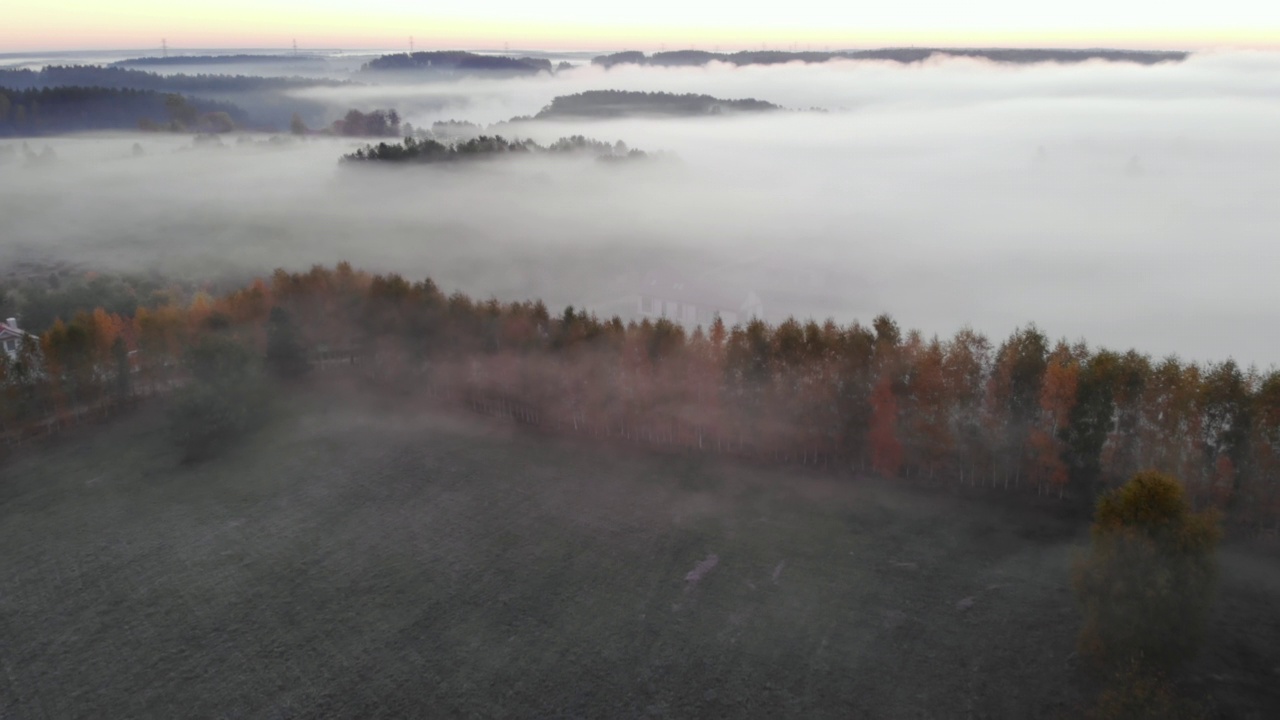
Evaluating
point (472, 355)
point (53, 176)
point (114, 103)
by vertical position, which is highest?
point (114, 103)

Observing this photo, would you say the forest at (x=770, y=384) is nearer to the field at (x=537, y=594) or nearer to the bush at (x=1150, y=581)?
the field at (x=537, y=594)

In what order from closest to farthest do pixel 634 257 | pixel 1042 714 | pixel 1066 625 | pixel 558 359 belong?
pixel 1042 714, pixel 1066 625, pixel 558 359, pixel 634 257

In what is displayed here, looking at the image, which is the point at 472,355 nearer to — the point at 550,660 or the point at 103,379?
the point at 103,379

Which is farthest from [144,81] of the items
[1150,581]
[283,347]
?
[1150,581]

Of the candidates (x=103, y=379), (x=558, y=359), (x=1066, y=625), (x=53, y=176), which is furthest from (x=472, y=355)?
(x=53, y=176)

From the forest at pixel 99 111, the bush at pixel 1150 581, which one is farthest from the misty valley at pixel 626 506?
the forest at pixel 99 111

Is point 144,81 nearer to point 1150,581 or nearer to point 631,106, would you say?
point 631,106
